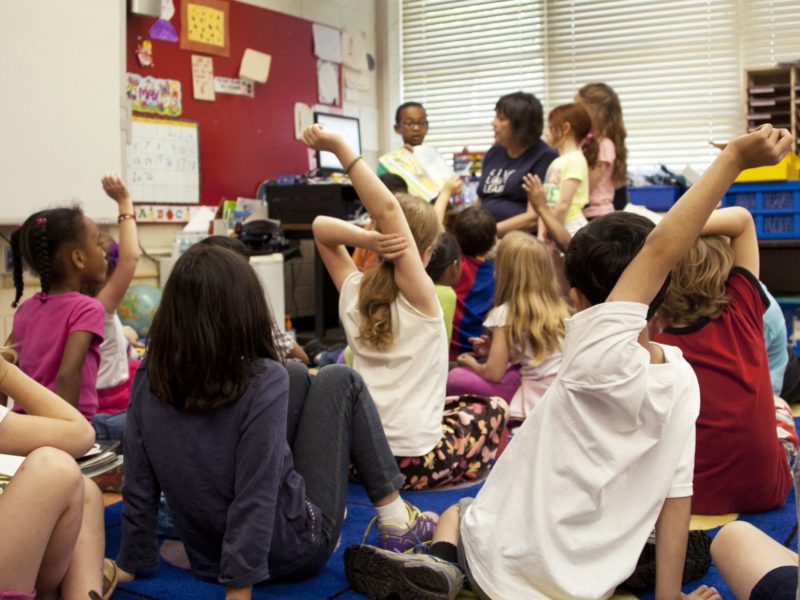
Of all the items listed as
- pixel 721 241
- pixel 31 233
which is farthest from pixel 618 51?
pixel 31 233

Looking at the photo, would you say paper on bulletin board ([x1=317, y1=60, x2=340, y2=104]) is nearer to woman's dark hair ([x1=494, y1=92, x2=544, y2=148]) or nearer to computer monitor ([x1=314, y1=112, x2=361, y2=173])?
computer monitor ([x1=314, y1=112, x2=361, y2=173])

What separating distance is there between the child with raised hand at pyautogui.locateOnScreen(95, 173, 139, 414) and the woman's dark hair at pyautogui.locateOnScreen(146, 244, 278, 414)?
977 mm

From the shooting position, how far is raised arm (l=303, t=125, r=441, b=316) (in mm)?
1869

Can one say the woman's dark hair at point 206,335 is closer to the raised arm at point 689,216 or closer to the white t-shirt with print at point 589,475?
the white t-shirt with print at point 589,475

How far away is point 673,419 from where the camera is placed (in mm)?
1366

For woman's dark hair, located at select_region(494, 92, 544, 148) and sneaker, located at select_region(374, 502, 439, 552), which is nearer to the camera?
sneaker, located at select_region(374, 502, 439, 552)

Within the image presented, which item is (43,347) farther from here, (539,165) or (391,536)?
(539,165)

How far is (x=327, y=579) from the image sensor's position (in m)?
1.73

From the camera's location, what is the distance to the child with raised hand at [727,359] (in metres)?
1.96

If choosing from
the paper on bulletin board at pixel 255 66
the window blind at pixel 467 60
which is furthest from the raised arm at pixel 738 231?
the window blind at pixel 467 60

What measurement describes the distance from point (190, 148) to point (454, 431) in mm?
3020

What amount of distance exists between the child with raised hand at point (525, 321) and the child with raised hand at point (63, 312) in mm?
1184

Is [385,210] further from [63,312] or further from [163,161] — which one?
[163,161]

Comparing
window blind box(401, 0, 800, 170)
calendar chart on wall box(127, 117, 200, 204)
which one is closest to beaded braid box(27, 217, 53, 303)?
calendar chart on wall box(127, 117, 200, 204)
